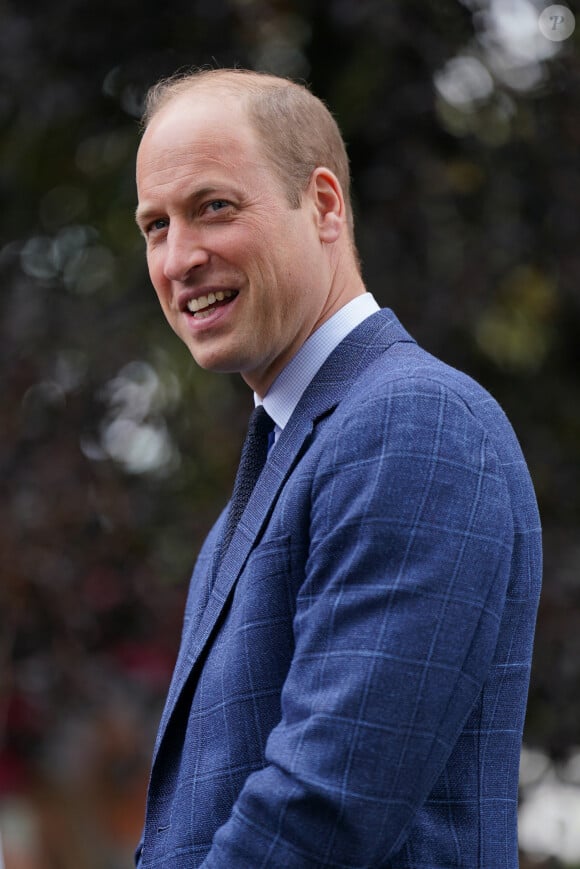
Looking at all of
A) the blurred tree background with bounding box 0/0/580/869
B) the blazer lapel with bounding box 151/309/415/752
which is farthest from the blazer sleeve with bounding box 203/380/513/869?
the blurred tree background with bounding box 0/0/580/869

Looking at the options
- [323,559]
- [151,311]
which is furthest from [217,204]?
[151,311]

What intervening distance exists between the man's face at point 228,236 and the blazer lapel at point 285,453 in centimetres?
9

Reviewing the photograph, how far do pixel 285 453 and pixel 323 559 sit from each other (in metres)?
0.25

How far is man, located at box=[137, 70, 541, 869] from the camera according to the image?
52.4 inches

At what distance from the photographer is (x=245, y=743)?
1497mm

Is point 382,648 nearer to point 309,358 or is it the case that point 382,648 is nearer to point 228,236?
point 309,358

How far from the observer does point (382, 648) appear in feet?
4.36

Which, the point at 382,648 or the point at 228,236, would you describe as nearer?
the point at 382,648

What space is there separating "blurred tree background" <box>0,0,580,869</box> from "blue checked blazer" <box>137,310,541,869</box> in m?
2.09

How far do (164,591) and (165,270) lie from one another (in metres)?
2.18

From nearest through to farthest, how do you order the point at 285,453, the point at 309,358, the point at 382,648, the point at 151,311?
the point at 382,648
the point at 285,453
the point at 309,358
the point at 151,311

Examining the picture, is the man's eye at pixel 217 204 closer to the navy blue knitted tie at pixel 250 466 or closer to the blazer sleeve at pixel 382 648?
the navy blue knitted tie at pixel 250 466

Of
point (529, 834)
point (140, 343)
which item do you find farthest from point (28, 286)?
point (529, 834)

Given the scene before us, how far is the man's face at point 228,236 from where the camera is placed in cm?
166
